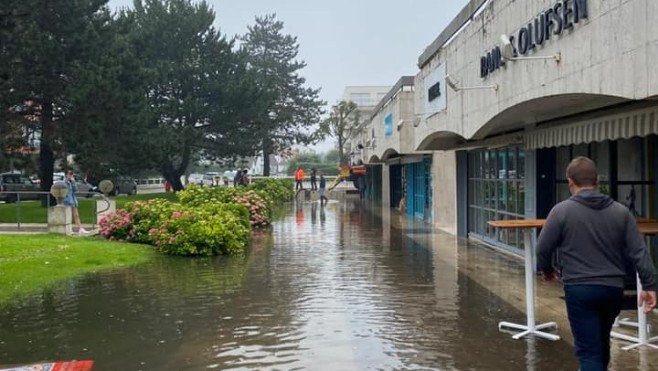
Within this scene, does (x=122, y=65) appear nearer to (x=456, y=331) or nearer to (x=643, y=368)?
(x=456, y=331)

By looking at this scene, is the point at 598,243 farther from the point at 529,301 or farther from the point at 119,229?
the point at 119,229

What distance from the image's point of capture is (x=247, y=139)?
42.0 meters

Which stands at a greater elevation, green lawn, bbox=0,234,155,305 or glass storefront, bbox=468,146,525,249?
glass storefront, bbox=468,146,525,249

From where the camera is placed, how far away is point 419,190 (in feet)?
75.4

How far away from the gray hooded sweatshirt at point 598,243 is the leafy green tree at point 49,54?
72.4 feet

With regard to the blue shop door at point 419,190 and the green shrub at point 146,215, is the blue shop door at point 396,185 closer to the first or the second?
the blue shop door at point 419,190

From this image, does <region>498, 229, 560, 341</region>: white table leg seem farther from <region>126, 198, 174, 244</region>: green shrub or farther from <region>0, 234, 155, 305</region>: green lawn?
<region>126, 198, 174, 244</region>: green shrub

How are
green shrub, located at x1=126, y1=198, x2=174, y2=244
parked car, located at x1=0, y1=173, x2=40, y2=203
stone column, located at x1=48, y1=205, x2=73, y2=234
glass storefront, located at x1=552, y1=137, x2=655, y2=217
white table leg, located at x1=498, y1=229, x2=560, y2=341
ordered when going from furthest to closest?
parked car, located at x1=0, y1=173, x2=40, y2=203 < stone column, located at x1=48, y1=205, x2=73, y2=234 < green shrub, located at x1=126, y1=198, x2=174, y2=244 < glass storefront, located at x1=552, y1=137, x2=655, y2=217 < white table leg, located at x1=498, y1=229, x2=560, y2=341

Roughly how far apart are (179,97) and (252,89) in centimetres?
428

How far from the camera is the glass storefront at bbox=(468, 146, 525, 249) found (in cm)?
1268

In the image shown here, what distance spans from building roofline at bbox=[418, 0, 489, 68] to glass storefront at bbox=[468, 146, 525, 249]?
2.51 meters

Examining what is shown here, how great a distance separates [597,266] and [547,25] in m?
4.44

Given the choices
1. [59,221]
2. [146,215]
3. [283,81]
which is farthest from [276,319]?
[283,81]

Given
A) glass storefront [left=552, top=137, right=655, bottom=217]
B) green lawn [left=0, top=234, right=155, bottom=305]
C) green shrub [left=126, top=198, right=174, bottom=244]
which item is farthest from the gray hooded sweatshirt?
green shrub [left=126, top=198, right=174, bottom=244]
